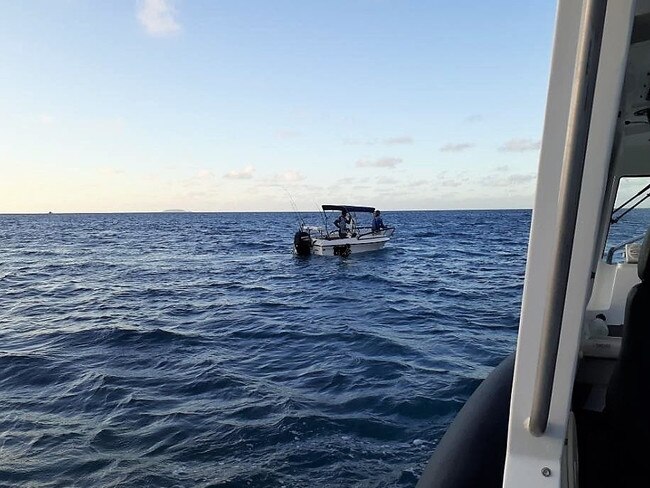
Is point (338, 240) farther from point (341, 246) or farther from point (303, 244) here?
point (303, 244)

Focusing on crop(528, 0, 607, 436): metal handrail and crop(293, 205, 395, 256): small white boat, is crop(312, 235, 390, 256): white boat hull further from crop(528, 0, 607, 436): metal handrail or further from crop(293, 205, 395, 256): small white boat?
crop(528, 0, 607, 436): metal handrail

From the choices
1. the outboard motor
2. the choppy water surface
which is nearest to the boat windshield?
the choppy water surface

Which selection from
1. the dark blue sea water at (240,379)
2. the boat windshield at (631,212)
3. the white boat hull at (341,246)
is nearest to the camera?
the boat windshield at (631,212)

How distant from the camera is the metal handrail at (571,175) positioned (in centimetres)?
96

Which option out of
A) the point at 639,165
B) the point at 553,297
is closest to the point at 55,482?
the point at 553,297

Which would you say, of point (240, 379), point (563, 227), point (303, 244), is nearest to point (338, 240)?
point (303, 244)

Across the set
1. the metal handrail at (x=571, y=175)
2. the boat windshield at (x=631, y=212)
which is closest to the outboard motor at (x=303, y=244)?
the boat windshield at (x=631, y=212)

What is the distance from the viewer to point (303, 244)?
86.1ft

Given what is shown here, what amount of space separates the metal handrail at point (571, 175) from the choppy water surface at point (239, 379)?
4057mm

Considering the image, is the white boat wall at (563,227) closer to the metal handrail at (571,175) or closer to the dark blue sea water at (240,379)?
the metal handrail at (571,175)

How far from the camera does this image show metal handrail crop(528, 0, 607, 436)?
37.9 inches

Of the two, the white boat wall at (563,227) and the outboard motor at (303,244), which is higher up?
the white boat wall at (563,227)

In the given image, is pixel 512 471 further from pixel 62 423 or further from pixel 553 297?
pixel 62 423

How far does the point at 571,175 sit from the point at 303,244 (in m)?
25.3
